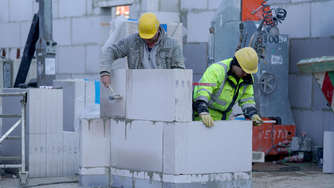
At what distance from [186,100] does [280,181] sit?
79.5 inches

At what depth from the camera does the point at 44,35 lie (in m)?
8.13

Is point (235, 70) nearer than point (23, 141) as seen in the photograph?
Yes

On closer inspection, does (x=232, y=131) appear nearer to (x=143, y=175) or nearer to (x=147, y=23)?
(x=143, y=175)

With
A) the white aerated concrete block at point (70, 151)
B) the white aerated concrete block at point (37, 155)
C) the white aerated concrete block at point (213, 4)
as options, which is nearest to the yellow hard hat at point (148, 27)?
the white aerated concrete block at point (70, 151)

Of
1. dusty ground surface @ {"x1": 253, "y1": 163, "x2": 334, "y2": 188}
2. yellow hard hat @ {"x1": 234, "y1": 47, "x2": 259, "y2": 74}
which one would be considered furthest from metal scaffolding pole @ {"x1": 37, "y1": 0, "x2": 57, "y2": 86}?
dusty ground surface @ {"x1": 253, "y1": 163, "x2": 334, "y2": 188}

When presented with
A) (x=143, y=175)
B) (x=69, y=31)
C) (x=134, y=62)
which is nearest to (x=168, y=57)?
(x=134, y=62)

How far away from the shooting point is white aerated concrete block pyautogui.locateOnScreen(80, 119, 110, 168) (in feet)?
21.6

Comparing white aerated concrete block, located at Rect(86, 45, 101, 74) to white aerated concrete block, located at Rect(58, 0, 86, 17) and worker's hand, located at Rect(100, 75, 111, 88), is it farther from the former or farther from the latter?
worker's hand, located at Rect(100, 75, 111, 88)

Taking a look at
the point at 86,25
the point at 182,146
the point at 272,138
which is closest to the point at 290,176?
the point at 272,138

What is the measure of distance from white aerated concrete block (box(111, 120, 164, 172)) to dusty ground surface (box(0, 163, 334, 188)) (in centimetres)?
70

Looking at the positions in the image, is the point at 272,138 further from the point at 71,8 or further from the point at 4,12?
the point at 4,12

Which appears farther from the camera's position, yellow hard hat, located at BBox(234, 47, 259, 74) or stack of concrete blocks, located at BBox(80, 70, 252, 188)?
yellow hard hat, located at BBox(234, 47, 259, 74)

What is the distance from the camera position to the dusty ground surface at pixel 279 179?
6.87 meters

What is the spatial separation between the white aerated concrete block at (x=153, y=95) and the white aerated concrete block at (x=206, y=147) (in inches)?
6.4
